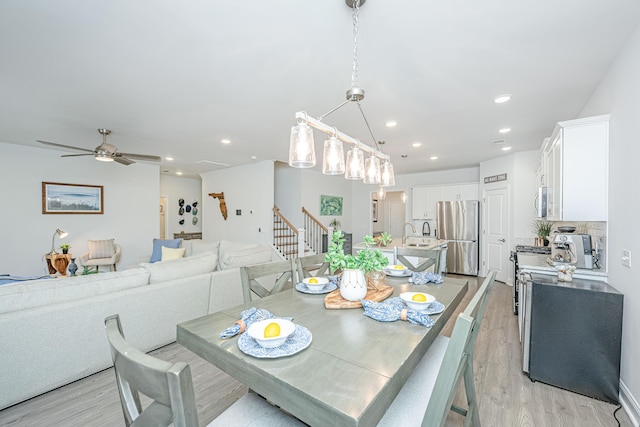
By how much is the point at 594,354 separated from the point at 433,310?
159 centimetres

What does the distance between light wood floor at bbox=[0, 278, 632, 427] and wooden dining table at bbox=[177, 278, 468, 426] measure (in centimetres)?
101

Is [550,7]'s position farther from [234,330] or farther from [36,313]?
Answer: [36,313]

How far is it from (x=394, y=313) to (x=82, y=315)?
240cm

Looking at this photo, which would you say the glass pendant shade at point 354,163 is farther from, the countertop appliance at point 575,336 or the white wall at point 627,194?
the white wall at point 627,194

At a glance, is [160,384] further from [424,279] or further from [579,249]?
[579,249]

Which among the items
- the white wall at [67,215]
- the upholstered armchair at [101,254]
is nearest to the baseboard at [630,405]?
the upholstered armchair at [101,254]

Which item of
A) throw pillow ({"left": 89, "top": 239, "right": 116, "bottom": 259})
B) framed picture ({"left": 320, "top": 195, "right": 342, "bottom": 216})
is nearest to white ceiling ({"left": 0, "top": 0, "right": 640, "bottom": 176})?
throw pillow ({"left": 89, "top": 239, "right": 116, "bottom": 259})

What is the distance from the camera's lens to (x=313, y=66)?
2287 mm

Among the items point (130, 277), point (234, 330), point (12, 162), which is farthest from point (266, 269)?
point (12, 162)

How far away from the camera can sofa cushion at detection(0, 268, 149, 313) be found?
1.95 meters

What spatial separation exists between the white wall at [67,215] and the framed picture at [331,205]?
4.17 meters

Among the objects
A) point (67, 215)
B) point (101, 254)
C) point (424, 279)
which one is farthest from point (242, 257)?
point (67, 215)

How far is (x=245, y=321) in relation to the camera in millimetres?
1326

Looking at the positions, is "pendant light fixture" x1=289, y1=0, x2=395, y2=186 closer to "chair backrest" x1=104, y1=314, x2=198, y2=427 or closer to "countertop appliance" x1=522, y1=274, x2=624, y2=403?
"chair backrest" x1=104, y1=314, x2=198, y2=427
